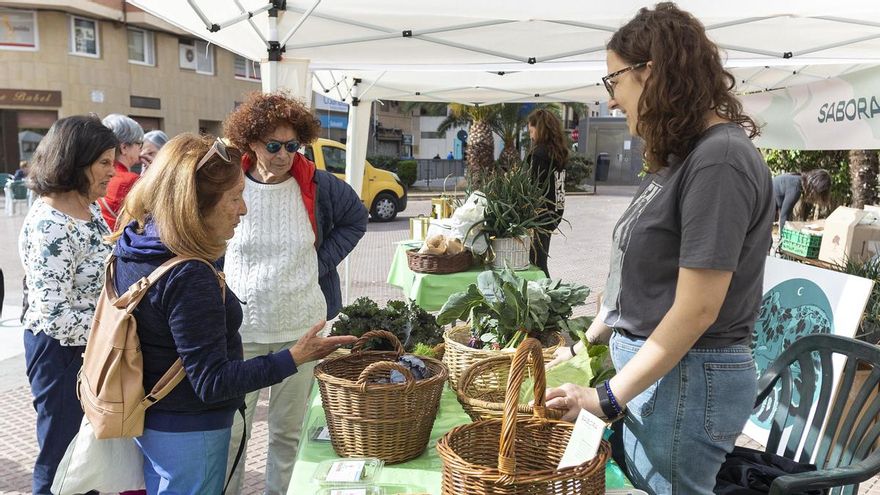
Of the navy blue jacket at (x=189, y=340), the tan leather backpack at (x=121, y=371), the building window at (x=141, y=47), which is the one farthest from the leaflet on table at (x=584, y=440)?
the building window at (x=141, y=47)

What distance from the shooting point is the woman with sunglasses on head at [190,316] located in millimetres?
1557

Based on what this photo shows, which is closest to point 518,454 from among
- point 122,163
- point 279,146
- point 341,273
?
point 279,146

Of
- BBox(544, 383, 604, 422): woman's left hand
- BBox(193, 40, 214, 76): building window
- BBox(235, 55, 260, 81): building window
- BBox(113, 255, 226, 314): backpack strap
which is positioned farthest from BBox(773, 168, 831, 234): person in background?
BBox(235, 55, 260, 81): building window

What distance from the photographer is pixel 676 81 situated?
4.34 feet

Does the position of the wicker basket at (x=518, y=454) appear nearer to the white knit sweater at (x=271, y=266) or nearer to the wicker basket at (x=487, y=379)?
the wicker basket at (x=487, y=379)

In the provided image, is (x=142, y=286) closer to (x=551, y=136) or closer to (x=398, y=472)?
(x=398, y=472)

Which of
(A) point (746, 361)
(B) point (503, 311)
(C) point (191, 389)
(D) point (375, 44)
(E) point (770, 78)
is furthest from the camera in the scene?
(E) point (770, 78)

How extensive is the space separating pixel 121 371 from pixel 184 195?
0.47 metres

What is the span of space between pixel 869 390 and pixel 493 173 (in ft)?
8.50

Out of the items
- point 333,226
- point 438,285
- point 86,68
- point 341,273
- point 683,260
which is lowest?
point 341,273

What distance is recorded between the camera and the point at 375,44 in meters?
4.45

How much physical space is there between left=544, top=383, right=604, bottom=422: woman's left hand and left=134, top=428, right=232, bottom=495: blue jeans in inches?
35.9

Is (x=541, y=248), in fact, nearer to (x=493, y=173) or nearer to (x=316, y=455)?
(x=493, y=173)

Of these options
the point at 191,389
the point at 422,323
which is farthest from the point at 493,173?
the point at 191,389
